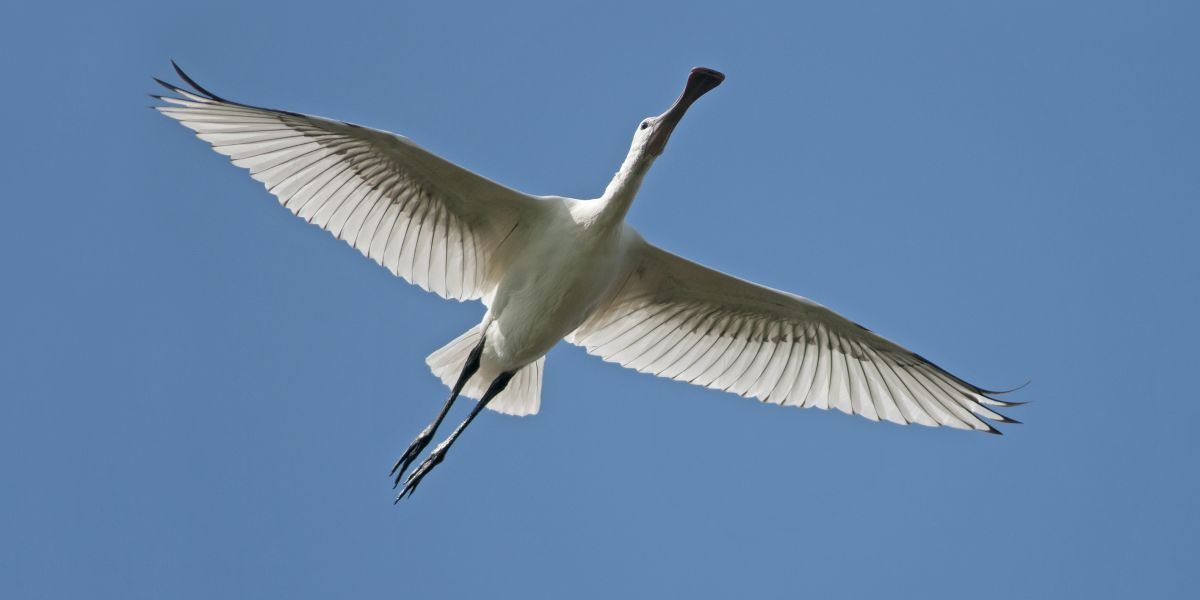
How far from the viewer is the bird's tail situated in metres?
11.6

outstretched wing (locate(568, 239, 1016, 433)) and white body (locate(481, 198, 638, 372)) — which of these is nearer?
white body (locate(481, 198, 638, 372))

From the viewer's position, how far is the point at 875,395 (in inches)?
469

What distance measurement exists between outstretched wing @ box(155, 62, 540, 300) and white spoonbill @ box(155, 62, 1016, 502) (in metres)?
0.01

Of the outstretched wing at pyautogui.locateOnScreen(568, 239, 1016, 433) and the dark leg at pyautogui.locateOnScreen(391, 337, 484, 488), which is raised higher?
the outstretched wing at pyautogui.locateOnScreen(568, 239, 1016, 433)

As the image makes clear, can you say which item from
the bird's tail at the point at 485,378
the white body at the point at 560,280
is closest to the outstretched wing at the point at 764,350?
the white body at the point at 560,280

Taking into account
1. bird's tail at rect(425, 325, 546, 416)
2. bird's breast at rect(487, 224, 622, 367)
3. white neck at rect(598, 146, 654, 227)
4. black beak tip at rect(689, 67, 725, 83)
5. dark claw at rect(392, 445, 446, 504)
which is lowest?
dark claw at rect(392, 445, 446, 504)

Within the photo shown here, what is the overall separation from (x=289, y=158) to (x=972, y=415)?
19.2 feet

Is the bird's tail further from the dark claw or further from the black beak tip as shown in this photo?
the black beak tip

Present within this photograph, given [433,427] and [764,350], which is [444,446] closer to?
[433,427]

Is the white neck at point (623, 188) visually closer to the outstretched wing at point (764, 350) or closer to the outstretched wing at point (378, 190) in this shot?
the outstretched wing at point (378, 190)

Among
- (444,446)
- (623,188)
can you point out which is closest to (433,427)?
(444,446)

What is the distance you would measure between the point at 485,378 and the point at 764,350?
7.80 feet

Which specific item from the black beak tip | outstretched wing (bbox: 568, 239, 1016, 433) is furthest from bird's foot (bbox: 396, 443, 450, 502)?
the black beak tip

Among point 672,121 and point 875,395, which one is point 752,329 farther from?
point 672,121
